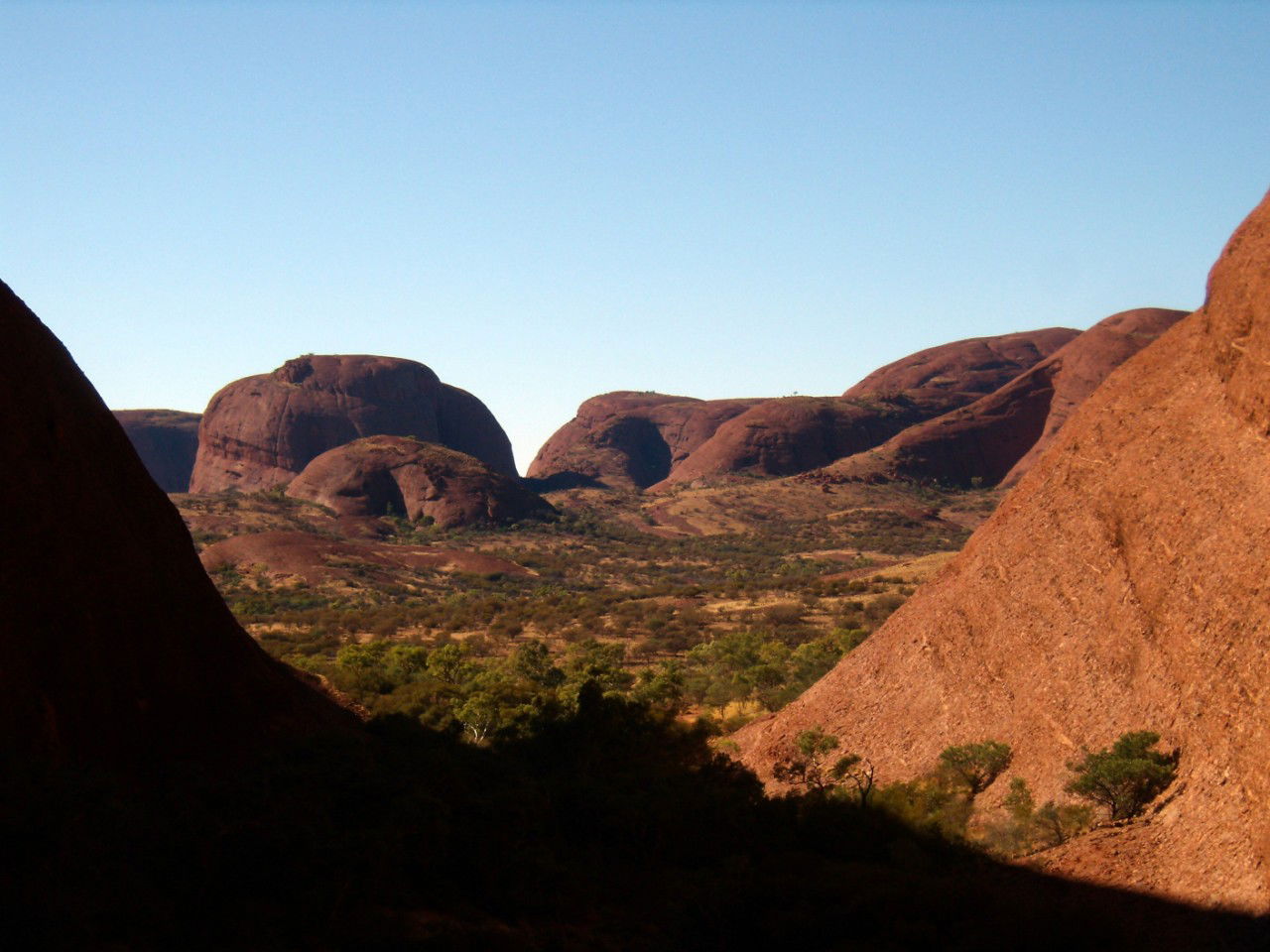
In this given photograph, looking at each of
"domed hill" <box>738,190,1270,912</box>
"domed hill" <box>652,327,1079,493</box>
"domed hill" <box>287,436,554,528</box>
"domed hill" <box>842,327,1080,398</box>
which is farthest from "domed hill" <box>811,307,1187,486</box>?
"domed hill" <box>738,190,1270,912</box>

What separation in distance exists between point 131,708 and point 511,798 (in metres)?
4.16

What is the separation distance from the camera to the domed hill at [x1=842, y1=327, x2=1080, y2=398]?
124 metres

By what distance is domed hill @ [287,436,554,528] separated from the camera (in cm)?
8819

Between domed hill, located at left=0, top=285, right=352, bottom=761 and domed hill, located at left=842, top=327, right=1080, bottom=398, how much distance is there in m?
114

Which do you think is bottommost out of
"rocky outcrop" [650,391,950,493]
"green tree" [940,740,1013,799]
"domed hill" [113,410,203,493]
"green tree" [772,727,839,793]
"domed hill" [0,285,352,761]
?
"green tree" [772,727,839,793]

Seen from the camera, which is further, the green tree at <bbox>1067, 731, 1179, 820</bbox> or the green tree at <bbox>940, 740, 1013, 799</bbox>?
the green tree at <bbox>940, 740, 1013, 799</bbox>

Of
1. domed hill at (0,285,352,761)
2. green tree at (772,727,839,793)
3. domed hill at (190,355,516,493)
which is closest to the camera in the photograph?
domed hill at (0,285,352,761)

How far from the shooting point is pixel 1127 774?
12297 millimetres

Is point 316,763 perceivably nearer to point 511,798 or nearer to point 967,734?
point 511,798

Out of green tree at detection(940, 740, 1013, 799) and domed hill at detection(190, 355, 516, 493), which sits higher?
domed hill at detection(190, 355, 516, 493)

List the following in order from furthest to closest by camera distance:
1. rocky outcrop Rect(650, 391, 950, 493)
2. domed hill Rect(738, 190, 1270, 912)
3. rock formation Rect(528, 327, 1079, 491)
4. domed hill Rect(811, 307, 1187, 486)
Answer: rock formation Rect(528, 327, 1079, 491)
rocky outcrop Rect(650, 391, 950, 493)
domed hill Rect(811, 307, 1187, 486)
domed hill Rect(738, 190, 1270, 912)

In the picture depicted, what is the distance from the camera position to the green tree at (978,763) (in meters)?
15.2

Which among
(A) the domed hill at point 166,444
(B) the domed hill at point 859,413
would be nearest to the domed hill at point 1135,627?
(B) the domed hill at point 859,413

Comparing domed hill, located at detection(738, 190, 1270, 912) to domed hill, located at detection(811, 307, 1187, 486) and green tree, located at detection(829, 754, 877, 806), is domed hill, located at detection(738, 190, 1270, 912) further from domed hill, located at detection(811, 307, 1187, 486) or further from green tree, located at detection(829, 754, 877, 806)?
domed hill, located at detection(811, 307, 1187, 486)
